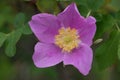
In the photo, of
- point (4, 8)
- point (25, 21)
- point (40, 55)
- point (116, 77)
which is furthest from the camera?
point (116, 77)

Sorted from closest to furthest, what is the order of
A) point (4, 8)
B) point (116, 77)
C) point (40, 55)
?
1. point (40, 55)
2. point (4, 8)
3. point (116, 77)

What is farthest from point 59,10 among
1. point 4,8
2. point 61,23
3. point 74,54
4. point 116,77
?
point 116,77

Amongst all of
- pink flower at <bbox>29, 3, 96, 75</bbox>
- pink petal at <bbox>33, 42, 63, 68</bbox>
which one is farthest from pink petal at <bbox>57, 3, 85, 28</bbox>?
pink petal at <bbox>33, 42, 63, 68</bbox>

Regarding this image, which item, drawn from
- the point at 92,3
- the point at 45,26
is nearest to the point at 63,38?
the point at 45,26

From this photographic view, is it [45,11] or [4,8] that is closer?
[45,11]

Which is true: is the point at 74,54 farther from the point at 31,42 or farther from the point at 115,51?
the point at 31,42

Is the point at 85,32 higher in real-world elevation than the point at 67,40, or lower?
higher

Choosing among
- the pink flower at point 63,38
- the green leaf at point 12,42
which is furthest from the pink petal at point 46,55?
the green leaf at point 12,42
